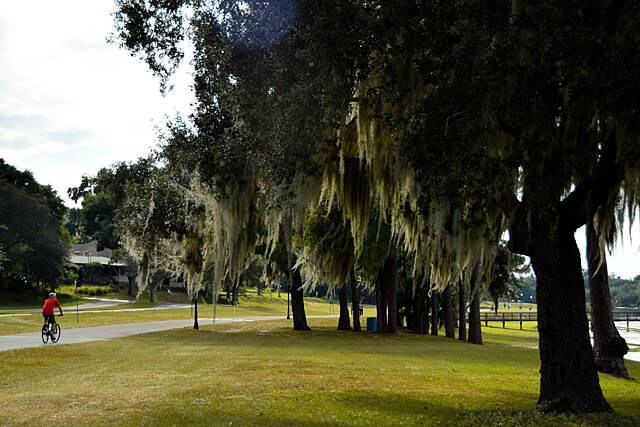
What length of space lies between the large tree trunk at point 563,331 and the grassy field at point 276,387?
18.5 inches

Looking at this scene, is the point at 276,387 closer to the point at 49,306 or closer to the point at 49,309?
the point at 49,306

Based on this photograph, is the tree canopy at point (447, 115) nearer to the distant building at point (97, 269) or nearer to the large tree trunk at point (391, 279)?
the large tree trunk at point (391, 279)

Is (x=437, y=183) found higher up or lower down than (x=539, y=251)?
higher up

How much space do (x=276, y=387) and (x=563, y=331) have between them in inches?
213

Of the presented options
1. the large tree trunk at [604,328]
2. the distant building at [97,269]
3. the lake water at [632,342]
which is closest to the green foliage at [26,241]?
the distant building at [97,269]

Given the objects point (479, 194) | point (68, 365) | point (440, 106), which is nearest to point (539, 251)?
point (479, 194)

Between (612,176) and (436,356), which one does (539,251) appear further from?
(436,356)

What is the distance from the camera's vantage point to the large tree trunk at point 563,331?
8078 millimetres

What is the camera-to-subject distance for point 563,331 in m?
8.16

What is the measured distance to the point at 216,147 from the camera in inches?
411

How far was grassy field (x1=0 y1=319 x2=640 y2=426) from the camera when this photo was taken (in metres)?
8.24

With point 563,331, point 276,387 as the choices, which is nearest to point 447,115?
point 563,331

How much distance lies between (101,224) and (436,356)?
256ft

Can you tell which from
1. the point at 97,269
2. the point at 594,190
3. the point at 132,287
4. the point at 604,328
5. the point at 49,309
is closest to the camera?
the point at 594,190
